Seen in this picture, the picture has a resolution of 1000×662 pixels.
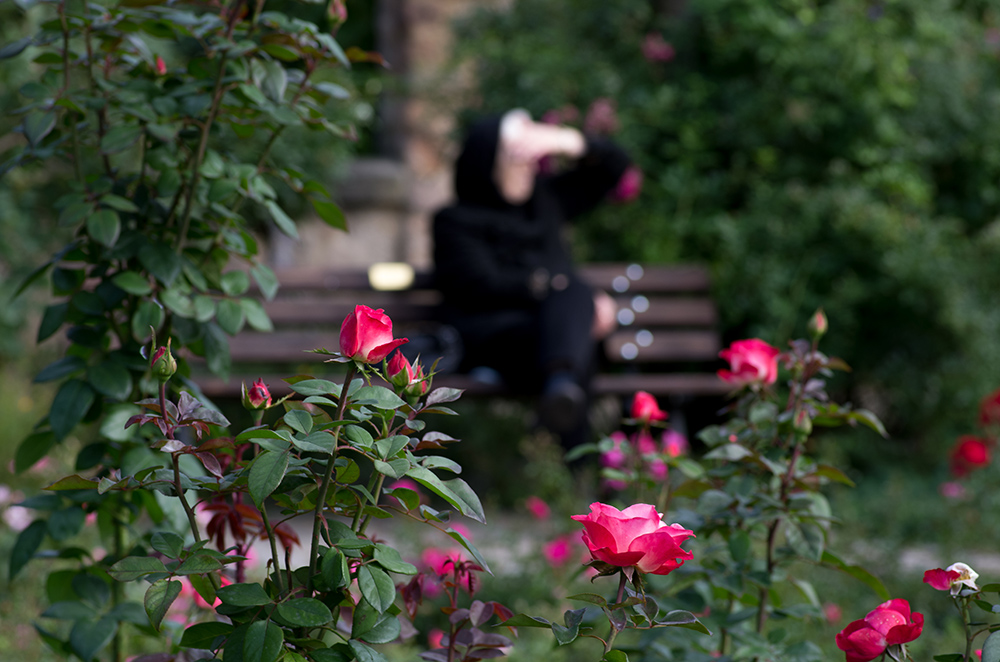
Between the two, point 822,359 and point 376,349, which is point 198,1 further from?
point 822,359

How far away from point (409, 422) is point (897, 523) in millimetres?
2801

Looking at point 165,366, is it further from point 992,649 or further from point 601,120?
point 601,120

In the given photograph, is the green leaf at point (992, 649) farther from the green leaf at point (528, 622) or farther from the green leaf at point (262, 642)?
the green leaf at point (262, 642)

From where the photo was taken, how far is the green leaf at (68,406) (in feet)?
4.28

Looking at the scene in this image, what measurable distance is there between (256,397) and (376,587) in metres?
0.22

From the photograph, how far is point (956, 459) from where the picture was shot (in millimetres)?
2953

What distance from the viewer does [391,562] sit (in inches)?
33.7

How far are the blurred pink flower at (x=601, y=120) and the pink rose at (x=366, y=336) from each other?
13.1 feet

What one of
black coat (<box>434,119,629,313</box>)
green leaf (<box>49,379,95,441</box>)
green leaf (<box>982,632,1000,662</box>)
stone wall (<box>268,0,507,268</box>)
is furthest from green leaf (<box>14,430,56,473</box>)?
stone wall (<box>268,0,507,268</box>)

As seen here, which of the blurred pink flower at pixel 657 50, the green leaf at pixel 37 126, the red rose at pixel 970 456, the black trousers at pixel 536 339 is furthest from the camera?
the blurred pink flower at pixel 657 50

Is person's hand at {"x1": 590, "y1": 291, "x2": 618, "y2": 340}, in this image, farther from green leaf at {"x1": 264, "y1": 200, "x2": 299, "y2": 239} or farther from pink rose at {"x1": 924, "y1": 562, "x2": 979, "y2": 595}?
pink rose at {"x1": 924, "y1": 562, "x2": 979, "y2": 595}

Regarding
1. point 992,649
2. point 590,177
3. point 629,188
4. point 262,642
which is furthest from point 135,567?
point 629,188

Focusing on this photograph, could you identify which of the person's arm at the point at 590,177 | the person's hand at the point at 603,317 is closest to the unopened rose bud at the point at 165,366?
the person's hand at the point at 603,317

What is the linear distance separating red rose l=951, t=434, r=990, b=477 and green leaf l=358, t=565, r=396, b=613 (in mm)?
2488
